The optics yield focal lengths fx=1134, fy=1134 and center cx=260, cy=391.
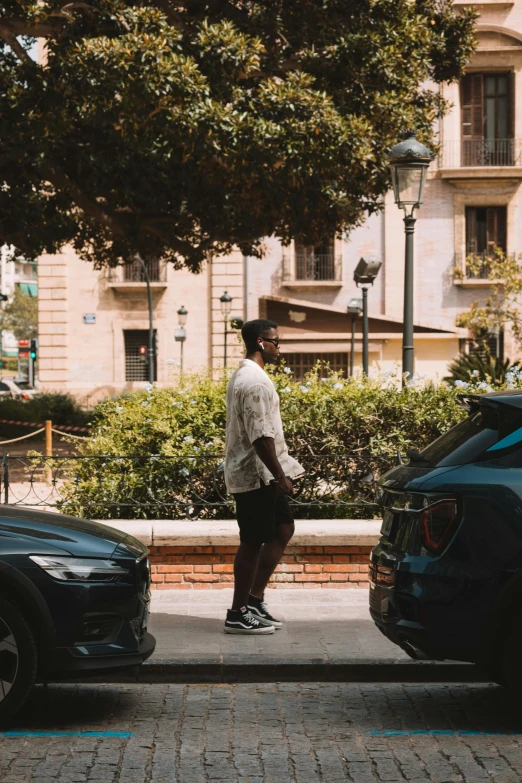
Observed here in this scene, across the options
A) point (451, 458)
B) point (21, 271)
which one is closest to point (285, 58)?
point (451, 458)

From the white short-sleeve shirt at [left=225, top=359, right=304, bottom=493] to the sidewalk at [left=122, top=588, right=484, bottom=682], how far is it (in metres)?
0.97

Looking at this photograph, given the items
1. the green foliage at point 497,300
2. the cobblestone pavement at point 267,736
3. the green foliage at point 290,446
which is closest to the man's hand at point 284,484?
the cobblestone pavement at point 267,736

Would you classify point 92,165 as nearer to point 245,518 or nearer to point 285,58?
point 285,58

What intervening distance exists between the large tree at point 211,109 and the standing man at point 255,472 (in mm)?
10084

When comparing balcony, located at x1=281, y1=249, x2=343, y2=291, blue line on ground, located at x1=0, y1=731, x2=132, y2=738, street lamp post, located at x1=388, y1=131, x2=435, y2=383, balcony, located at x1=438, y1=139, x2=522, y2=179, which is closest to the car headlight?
blue line on ground, located at x1=0, y1=731, x2=132, y2=738

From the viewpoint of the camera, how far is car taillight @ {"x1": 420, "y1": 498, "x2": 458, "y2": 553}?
Answer: 5219 millimetres

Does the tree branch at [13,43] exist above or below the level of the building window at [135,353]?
above

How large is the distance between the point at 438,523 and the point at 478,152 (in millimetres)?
33492

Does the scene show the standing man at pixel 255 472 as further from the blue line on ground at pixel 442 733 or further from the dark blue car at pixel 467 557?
the blue line on ground at pixel 442 733

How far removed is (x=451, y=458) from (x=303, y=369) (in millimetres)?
29113

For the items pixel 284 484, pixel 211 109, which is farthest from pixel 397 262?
pixel 284 484

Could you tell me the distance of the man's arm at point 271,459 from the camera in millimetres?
6883

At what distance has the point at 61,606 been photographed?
5.30 m

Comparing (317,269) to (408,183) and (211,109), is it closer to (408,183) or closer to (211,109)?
(211,109)
